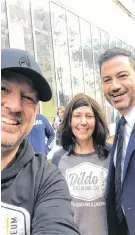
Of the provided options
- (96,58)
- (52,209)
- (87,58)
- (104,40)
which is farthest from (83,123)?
(104,40)

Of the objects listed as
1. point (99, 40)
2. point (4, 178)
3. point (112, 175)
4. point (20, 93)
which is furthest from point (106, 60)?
point (99, 40)

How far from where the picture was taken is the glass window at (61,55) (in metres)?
8.79

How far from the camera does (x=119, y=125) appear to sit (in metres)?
1.83

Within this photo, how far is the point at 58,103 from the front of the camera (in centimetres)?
857

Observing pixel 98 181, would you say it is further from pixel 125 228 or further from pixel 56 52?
pixel 56 52

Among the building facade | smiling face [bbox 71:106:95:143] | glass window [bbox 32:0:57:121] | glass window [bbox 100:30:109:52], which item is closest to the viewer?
smiling face [bbox 71:106:95:143]

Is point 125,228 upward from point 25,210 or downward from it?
downward

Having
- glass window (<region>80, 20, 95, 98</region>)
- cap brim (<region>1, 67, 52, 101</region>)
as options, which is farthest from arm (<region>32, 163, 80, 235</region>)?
glass window (<region>80, 20, 95, 98</region>)

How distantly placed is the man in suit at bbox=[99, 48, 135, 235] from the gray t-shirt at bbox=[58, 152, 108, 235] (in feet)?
0.28

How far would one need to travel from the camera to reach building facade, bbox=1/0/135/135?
689 centimetres

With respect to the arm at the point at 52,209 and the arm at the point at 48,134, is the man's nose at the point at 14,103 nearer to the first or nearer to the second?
the arm at the point at 52,209

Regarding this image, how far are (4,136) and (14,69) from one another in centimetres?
20

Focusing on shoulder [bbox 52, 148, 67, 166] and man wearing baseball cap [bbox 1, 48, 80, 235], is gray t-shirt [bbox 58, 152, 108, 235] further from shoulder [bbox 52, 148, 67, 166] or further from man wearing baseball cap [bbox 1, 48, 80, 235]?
man wearing baseball cap [bbox 1, 48, 80, 235]

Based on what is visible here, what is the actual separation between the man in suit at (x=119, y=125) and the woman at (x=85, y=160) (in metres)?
0.11
